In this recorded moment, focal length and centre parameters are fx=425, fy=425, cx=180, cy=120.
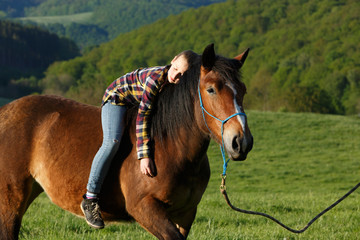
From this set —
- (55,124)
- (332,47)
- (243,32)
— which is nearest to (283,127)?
(55,124)

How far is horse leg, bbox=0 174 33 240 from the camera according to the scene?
171 inches

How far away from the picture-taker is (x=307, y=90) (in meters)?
55.3

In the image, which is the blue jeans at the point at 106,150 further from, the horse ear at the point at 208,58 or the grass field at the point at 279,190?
the grass field at the point at 279,190

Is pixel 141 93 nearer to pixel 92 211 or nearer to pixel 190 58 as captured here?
pixel 190 58

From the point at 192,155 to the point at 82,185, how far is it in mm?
1149

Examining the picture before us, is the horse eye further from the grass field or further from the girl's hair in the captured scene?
the grass field

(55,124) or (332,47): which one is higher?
(55,124)

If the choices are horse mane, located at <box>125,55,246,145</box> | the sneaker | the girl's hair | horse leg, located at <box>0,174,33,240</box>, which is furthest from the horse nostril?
horse leg, located at <box>0,174,33,240</box>

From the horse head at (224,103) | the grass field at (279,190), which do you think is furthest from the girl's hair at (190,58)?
the grass field at (279,190)

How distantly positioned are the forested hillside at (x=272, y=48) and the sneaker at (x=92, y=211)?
5188 cm

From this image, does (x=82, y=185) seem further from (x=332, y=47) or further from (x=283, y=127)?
(x=332, y=47)

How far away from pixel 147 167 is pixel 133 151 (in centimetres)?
33

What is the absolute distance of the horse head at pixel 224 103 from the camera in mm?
3275

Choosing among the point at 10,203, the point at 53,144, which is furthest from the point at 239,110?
the point at 10,203
